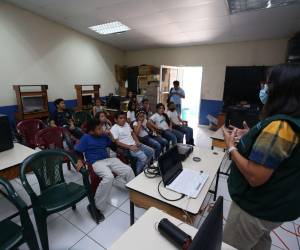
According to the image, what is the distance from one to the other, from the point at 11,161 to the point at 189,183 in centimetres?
169

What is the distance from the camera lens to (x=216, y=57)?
5617 millimetres

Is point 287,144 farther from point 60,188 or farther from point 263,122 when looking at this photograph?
point 60,188

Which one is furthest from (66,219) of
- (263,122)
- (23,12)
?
(23,12)

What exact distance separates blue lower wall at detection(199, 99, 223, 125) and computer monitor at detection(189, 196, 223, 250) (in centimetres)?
566

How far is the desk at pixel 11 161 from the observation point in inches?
64.6

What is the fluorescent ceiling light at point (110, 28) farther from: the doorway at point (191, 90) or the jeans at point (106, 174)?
the jeans at point (106, 174)

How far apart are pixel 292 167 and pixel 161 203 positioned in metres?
0.86

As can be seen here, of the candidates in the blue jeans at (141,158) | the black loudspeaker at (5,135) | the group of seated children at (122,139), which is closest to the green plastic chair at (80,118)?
the group of seated children at (122,139)

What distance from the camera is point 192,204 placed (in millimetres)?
1255

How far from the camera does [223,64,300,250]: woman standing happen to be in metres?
0.72

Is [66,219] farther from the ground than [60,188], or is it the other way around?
[60,188]

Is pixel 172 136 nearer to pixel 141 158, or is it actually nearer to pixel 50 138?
pixel 141 158

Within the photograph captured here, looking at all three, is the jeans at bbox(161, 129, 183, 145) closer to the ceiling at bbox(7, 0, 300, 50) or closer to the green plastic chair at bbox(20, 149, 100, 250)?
the green plastic chair at bbox(20, 149, 100, 250)

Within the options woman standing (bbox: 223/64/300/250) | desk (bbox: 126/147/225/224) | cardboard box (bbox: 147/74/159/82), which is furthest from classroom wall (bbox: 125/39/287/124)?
woman standing (bbox: 223/64/300/250)
